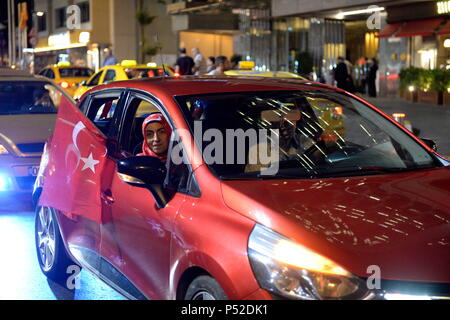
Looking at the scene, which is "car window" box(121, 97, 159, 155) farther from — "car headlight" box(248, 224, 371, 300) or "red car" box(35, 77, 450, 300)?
"car headlight" box(248, 224, 371, 300)

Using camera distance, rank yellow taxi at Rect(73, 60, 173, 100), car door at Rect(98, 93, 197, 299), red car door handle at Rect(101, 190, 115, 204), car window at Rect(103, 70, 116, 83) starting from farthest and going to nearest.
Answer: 1. car window at Rect(103, 70, 116, 83)
2. yellow taxi at Rect(73, 60, 173, 100)
3. red car door handle at Rect(101, 190, 115, 204)
4. car door at Rect(98, 93, 197, 299)

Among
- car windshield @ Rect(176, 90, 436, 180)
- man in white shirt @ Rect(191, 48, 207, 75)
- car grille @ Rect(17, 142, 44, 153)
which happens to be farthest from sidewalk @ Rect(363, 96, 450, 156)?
car windshield @ Rect(176, 90, 436, 180)

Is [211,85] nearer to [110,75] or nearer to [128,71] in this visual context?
[128,71]

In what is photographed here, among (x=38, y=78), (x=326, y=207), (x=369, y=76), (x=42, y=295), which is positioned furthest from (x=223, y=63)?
(x=369, y=76)

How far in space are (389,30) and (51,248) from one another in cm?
2711

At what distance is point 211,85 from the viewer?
15.7ft

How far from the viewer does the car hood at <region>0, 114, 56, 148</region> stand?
28.7ft

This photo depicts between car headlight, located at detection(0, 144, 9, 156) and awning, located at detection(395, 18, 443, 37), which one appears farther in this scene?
awning, located at detection(395, 18, 443, 37)

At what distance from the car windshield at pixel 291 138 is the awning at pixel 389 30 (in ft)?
86.7

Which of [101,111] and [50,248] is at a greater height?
[101,111]

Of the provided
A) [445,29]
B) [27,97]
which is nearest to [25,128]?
[27,97]

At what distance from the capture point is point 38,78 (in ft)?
34.9

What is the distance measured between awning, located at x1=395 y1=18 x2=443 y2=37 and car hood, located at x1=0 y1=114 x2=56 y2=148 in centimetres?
2145

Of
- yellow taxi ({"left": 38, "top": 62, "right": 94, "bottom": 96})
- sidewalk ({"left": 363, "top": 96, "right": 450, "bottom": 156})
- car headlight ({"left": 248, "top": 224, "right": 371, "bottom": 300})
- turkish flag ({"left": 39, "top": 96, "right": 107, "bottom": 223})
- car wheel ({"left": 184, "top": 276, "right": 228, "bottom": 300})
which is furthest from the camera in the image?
yellow taxi ({"left": 38, "top": 62, "right": 94, "bottom": 96})
